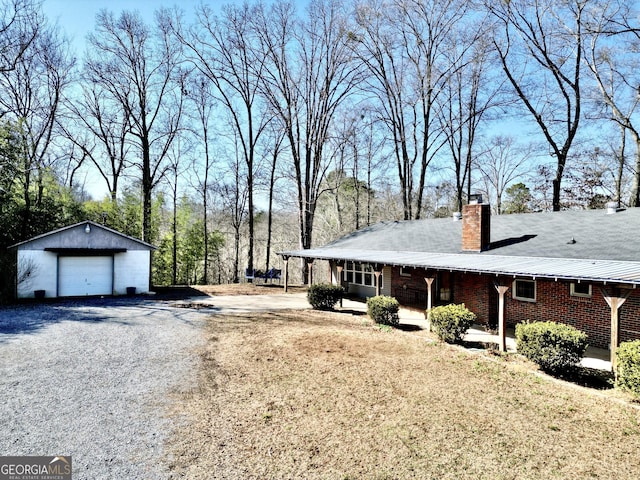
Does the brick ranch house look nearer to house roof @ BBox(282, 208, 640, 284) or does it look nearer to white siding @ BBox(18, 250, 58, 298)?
house roof @ BBox(282, 208, 640, 284)

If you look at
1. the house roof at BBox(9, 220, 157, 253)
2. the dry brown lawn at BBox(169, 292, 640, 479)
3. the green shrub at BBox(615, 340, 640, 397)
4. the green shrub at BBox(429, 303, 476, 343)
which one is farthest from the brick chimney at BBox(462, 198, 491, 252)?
the house roof at BBox(9, 220, 157, 253)

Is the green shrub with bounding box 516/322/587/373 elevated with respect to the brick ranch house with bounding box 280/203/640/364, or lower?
lower

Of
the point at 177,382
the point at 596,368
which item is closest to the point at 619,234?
the point at 596,368

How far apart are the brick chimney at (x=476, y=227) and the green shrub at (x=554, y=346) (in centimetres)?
470

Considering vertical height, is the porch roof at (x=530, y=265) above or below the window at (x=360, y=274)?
above

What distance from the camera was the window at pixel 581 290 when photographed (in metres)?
9.42

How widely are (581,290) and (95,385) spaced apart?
11.6 metres

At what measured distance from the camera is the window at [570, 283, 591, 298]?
30.9ft

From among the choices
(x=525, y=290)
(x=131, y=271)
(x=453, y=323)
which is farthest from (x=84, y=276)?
(x=525, y=290)

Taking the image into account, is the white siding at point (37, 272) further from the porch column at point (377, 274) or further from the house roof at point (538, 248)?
the porch column at point (377, 274)

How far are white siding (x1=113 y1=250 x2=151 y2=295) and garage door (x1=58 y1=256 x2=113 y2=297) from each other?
30 cm

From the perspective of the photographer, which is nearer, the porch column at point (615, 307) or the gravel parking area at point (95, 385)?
the gravel parking area at point (95, 385)

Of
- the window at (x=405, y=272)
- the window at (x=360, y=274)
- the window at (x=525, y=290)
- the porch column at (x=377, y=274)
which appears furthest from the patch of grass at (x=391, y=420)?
the window at (x=360, y=274)

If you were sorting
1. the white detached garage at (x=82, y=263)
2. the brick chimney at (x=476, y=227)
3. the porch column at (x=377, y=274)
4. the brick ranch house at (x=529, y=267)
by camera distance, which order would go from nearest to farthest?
the brick ranch house at (x=529, y=267) → the brick chimney at (x=476, y=227) → the porch column at (x=377, y=274) → the white detached garage at (x=82, y=263)
